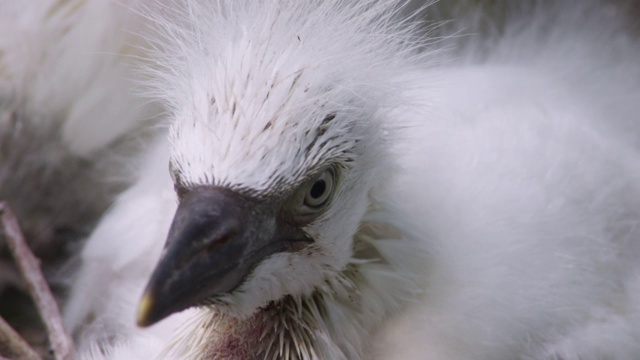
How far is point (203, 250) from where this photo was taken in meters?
1.32

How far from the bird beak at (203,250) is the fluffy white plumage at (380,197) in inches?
0.9

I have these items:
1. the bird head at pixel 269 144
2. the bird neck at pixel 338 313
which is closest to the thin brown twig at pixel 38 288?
the bird neck at pixel 338 313

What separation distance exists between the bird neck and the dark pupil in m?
0.19

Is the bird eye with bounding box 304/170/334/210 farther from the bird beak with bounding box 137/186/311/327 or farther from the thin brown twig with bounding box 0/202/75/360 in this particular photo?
the thin brown twig with bounding box 0/202/75/360

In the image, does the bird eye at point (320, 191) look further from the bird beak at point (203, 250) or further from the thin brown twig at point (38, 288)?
the thin brown twig at point (38, 288)

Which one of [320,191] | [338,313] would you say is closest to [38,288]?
[338,313]

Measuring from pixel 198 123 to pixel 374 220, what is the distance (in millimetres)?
419

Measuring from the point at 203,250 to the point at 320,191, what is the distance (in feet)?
0.72

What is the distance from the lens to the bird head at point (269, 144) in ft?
4.33

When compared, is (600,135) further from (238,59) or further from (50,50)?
(50,50)

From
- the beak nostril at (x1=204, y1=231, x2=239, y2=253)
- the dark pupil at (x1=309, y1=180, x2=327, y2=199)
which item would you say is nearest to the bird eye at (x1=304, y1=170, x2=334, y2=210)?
the dark pupil at (x1=309, y1=180, x2=327, y2=199)

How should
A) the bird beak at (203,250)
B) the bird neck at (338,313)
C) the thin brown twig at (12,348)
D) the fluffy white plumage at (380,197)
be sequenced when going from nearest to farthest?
the bird beak at (203,250), the fluffy white plumage at (380,197), the bird neck at (338,313), the thin brown twig at (12,348)

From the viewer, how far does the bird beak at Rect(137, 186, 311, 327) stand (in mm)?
1295

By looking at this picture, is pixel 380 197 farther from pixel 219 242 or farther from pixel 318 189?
pixel 219 242
